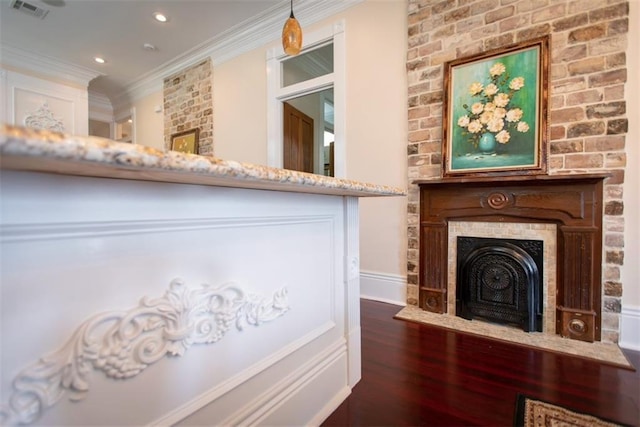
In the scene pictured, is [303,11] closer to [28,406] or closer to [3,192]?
[3,192]

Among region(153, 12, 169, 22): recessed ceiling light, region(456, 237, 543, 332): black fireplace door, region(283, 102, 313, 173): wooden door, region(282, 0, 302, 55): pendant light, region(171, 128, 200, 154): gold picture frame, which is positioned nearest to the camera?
region(282, 0, 302, 55): pendant light

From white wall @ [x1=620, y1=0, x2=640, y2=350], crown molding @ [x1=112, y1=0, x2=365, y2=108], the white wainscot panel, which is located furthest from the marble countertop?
crown molding @ [x1=112, y1=0, x2=365, y2=108]

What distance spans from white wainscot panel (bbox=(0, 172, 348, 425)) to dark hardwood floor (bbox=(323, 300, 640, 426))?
267 mm

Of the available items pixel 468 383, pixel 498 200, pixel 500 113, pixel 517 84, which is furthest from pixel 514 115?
pixel 468 383

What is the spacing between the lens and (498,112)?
2234 mm

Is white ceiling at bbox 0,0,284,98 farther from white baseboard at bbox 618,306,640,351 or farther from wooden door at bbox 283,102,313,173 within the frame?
white baseboard at bbox 618,306,640,351

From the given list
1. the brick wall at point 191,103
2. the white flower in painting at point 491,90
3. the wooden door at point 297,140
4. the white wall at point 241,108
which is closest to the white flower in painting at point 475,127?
the white flower in painting at point 491,90

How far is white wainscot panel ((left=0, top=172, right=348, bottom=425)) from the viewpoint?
20.8 inches

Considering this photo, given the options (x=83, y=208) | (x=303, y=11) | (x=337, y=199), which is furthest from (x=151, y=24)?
(x=83, y=208)

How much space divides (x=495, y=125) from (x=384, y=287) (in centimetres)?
170

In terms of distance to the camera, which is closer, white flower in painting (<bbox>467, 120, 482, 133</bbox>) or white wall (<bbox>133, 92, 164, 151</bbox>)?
white flower in painting (<bbox>467, 120, 482, 133</bbox>)

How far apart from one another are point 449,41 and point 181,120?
4.23m

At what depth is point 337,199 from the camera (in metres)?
1.33

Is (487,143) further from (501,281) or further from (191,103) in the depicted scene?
(191,103)
